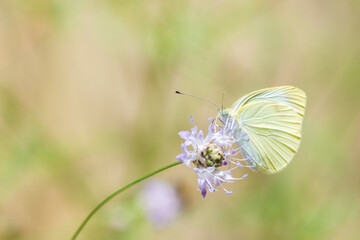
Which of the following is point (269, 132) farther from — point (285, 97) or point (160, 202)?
point (160, 202)

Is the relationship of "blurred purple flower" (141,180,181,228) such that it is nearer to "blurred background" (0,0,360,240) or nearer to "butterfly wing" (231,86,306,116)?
"blurred background" (0,0,360,240)

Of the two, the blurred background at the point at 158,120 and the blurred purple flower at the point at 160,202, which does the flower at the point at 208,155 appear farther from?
the blurred purple flower at the point at 160,202

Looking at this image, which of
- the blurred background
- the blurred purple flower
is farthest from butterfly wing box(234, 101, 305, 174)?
the blurred purple flower

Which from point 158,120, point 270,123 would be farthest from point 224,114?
point 158,120

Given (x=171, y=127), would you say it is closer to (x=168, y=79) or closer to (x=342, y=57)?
(x=168, y=79)

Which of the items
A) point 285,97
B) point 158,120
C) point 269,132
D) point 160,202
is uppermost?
point 285,97

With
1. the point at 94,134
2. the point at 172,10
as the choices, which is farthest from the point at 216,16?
the point at 94,134
